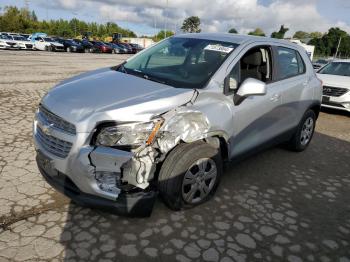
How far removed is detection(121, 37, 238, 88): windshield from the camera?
3.44 metres

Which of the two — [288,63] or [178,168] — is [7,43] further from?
[178,168]

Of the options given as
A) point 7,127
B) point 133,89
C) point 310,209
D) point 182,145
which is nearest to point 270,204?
point 310,209

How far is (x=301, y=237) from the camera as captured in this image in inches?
119

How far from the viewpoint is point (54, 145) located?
2.85 meters

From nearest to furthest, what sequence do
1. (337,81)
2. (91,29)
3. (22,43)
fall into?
(337,81), (22,43), (91,29)

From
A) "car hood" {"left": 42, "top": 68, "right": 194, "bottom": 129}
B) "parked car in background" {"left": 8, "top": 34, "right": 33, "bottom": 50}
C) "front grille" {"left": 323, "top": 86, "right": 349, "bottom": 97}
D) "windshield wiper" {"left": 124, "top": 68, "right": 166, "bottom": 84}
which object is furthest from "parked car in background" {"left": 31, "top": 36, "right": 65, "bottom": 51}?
"car hood" {"left": 42, "top": 68, "right": 194, "bottom": 129}

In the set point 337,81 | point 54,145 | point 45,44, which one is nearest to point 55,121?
point 54,145

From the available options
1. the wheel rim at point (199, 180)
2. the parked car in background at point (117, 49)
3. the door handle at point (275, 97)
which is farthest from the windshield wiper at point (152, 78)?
the parked car in background at point (117, 49)

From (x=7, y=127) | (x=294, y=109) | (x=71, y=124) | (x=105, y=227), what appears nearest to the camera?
(x=71, y=124)

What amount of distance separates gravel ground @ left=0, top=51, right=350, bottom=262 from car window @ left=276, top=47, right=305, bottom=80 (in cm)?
138

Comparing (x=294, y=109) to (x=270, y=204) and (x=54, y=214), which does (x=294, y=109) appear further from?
(x=54, y=214)

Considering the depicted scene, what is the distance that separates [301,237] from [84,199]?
207 centimetres

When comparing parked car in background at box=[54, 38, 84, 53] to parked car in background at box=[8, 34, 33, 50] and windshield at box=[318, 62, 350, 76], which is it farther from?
windshield at box=[318, 62, 350, 76]

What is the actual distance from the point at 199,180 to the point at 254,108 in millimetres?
1143
